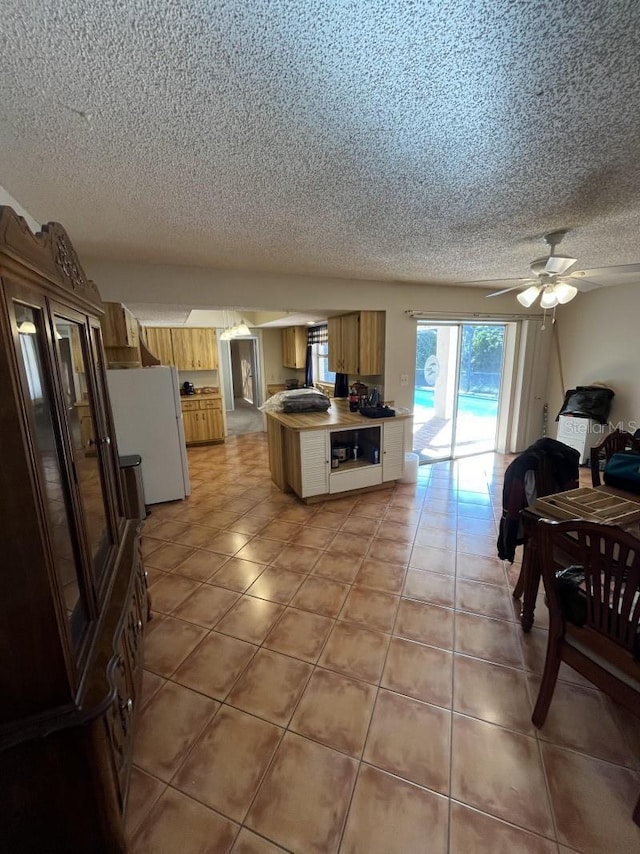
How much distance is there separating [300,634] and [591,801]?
1.33 m

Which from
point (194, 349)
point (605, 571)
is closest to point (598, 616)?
point (605, 571)

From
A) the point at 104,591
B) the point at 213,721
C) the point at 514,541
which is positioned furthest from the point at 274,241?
the point at 213,721

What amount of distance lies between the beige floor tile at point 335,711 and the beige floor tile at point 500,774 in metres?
0.38

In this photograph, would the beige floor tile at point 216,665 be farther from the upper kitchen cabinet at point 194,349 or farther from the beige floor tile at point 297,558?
the upper kitchen cabinet at point 194,349

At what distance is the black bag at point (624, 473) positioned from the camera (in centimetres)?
206

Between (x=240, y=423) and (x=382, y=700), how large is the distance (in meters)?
6.55

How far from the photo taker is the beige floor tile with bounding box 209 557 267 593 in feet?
7.91

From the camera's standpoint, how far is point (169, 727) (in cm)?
150

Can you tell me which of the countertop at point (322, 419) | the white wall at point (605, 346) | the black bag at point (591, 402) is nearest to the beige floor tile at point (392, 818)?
the countertop at point (322, 419)

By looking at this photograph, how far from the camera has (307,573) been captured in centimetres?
253

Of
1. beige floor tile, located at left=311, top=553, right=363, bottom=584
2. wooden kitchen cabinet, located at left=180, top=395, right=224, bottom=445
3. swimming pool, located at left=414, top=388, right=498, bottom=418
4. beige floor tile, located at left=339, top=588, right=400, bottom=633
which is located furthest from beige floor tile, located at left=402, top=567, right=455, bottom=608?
wooden kitchen cabinet, located at left=180, top=395, right=224, bottom=445

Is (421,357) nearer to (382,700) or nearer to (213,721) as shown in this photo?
(382,700)

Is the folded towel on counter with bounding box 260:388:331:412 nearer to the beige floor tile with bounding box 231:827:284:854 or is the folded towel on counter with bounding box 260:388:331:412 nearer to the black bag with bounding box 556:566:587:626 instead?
the black bag with bounding box 556:566:587:626

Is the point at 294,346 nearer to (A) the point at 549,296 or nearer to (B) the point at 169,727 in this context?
(A) the point at 549,296
